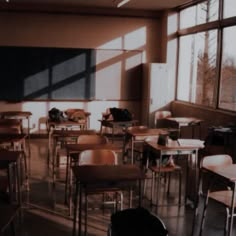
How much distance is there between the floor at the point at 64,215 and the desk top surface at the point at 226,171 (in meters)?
0.70

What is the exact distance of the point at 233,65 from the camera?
685cm

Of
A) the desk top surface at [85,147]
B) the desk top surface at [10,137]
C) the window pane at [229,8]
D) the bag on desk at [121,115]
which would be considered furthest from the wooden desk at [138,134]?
the window pane at [229,8]

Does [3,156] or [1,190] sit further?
[3,156]

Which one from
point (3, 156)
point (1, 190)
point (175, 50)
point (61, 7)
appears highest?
point (61, 7)

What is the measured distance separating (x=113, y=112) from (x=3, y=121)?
1.84 meters

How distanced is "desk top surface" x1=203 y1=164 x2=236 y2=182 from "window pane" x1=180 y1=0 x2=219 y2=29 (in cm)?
438

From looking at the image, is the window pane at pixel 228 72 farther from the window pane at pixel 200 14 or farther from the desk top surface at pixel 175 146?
the desk top surface at pixel 175 146

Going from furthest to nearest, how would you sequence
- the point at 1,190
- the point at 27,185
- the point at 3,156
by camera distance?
the point at 27,185 → the point at 3,156 → the point at 1,190

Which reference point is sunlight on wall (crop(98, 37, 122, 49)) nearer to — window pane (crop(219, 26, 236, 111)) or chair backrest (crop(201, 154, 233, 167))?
window pane (crop(219, 26, 236, 111))

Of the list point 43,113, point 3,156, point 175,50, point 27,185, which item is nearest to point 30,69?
point 43,113

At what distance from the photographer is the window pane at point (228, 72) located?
680 centimetres

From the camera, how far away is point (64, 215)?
428cm

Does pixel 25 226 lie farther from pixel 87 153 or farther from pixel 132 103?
pixel 132 103

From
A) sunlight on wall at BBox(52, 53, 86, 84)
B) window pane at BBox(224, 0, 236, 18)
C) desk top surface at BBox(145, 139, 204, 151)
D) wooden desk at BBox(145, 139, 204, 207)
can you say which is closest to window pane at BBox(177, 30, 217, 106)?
window pane at BBox(224, 0, 236, 18)
